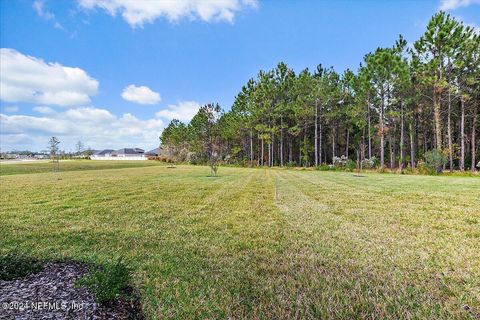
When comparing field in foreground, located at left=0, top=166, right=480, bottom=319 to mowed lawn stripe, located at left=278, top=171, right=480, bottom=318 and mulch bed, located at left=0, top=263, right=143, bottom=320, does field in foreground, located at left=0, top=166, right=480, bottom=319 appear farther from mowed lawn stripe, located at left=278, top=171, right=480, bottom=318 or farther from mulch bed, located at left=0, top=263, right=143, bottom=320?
mulch bed, located at left=0, top=263, right=143, bottom=320

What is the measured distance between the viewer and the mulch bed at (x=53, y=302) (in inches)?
91.9

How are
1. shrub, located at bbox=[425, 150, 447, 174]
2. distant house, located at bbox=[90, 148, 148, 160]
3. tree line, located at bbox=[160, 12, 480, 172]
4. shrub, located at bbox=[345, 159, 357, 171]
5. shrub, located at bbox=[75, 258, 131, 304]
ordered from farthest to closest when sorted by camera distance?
1. distant house, located at bbox=[90, 148, 148, 160]
2. shrub, located at bbox=[345, 159, 357, 171]
3. tree line, located at bbox=[160, 12, 480, 172]
4. shrub, located at bbox=[425, 150, 447, 174]
5. shrub, located at bbox=[75, 258, 131, 304]

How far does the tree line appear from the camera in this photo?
78.6 feet

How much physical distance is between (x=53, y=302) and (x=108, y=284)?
485 millimetres

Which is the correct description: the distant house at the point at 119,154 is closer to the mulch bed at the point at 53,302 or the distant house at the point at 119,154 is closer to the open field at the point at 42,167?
the open field at the point at 42,167

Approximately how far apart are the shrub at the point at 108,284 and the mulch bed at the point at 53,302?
59mm

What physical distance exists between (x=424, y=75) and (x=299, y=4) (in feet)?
64.7

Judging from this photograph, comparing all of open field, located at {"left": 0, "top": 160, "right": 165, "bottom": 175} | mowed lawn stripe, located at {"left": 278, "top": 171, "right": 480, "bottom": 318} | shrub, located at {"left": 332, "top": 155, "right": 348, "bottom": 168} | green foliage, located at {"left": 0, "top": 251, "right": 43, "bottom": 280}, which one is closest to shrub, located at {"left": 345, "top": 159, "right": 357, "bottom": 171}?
shrub, located at {"left": 332, "top": 155, "right": 348, "bottom": 168}

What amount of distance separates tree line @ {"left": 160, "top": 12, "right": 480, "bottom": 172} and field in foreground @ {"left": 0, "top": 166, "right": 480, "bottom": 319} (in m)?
16.9

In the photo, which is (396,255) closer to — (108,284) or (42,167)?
(108,284)

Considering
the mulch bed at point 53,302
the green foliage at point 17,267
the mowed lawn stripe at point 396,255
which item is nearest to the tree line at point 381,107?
the mowed lawn stripe at point 396,255

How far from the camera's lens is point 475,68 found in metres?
25.4

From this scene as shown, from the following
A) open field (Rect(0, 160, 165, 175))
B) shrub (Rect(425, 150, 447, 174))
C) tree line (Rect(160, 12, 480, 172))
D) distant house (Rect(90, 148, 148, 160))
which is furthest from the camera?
distant house (Rect(90, 148, 148, 160))

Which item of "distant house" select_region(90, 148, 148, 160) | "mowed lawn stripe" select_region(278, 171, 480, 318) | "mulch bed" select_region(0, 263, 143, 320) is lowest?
"mowed lawn stripe" select_region(278, 171, 480, 318)
